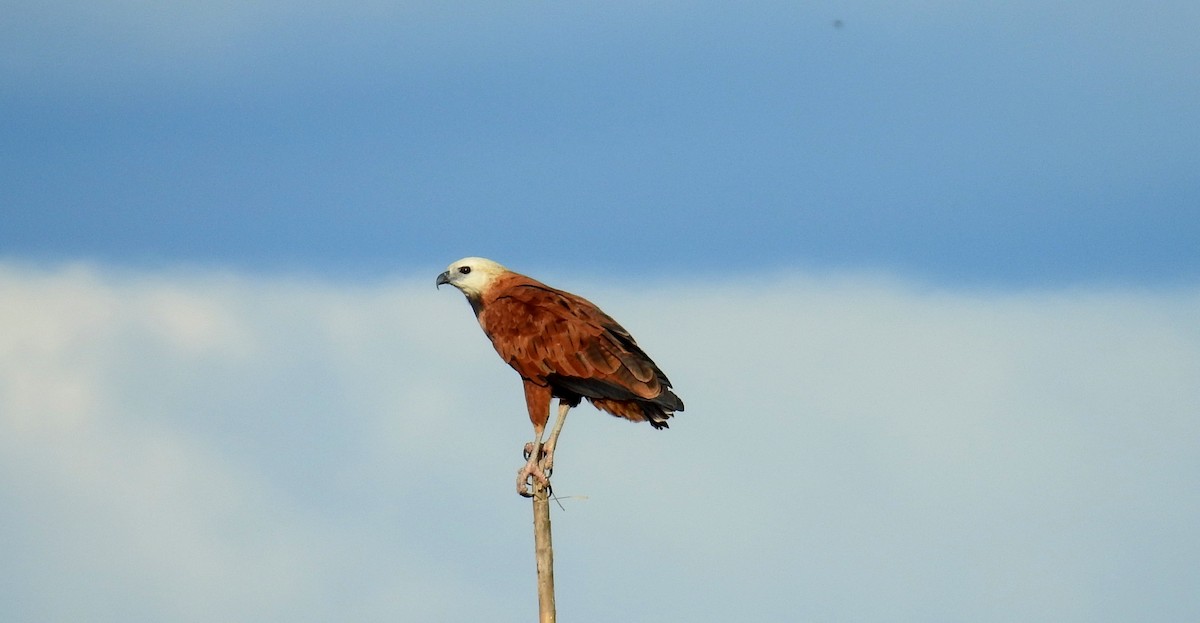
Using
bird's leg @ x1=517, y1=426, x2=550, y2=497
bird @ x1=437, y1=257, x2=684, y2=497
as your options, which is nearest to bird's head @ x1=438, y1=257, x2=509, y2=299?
bird @ x1=437, y1=257, x2=684, y2=497

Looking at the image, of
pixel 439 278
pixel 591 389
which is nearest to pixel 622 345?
pixel 591 389

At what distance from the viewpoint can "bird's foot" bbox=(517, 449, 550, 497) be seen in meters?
11.3

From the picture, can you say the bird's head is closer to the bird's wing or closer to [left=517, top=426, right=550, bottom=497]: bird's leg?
the bird's wing

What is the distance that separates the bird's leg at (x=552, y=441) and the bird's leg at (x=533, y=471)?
2.2 inches

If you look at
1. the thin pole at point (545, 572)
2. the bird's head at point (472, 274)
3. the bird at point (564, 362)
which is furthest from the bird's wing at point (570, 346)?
the thin pole at point (545, 572)

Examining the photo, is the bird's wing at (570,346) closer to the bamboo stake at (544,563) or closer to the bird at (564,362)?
the bird at (564,362)

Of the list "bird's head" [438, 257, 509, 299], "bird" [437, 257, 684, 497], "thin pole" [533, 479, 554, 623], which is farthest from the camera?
"bird's head" [438, 257, 509, 299]

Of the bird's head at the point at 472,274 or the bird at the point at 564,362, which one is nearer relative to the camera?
the bird at the point at 564,362

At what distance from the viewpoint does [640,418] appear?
38.9 feet

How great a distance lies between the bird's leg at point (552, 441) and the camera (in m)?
11.5

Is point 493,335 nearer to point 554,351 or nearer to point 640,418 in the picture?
point 554,351

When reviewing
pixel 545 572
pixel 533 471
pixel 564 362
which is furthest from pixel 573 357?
pixel 545 572

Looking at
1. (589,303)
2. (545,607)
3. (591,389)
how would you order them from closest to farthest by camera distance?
(545,607) → (591,389) → (589,303)

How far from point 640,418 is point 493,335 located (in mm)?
1632
